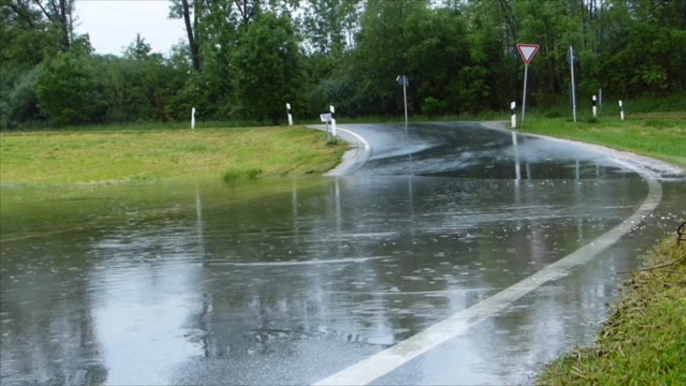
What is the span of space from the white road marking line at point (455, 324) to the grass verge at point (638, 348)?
2.42 feet

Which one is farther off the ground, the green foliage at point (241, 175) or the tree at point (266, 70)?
the tree at point (266, 70)

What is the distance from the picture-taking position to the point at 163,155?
23.7 metres

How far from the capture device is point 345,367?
414cm

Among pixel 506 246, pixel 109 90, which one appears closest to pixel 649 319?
pixel 506 246

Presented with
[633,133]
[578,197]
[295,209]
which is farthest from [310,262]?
[633,133]

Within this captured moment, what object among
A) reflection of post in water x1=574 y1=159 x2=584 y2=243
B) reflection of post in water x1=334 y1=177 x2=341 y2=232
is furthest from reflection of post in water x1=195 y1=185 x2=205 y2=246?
reflection of post in water x1=574 y1=159 x2=584 y2=243

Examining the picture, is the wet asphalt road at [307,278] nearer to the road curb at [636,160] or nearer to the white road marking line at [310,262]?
the white road marking line at [310,262]

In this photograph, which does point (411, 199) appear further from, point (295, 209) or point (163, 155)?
point (163, 155)

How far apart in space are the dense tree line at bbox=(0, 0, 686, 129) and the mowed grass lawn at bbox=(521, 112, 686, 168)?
8526 mm

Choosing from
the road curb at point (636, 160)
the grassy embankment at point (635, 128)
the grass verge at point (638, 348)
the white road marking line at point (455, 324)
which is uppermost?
the grassy embankment at point (635, 128)

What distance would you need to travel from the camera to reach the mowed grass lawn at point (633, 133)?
1640 centimetres

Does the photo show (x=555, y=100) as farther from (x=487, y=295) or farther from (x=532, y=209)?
(x=487, y=295)

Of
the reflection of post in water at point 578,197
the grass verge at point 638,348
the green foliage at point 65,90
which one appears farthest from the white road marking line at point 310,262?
the green foliage at point 65,90

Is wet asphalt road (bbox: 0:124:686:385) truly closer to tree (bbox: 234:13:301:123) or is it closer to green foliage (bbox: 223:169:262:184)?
green foliage (bbox: 223:169:262:184)
